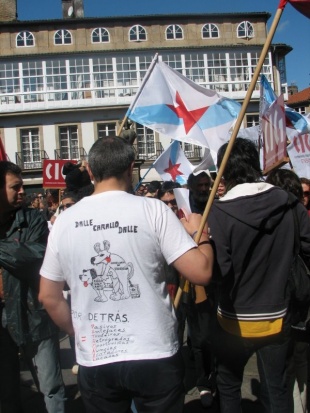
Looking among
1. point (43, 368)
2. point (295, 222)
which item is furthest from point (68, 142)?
point (295, 222)

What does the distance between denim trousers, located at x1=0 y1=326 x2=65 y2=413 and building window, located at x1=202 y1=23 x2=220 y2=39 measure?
117 ft

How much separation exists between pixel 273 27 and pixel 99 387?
2005 millimetres

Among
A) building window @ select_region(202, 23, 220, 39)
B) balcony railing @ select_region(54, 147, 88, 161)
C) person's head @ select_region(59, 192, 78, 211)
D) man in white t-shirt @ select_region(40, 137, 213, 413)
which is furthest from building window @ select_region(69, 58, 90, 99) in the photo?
man in white t-shirt @ select_region(40, 137, 213, 413)

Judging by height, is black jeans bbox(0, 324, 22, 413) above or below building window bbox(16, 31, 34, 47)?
below

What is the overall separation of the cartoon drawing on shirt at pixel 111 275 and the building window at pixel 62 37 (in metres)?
35.7

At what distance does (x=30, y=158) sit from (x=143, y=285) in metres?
31.6

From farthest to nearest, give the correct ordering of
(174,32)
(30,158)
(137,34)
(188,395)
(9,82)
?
(174,32), (137,34), (9,82), (30,158), (188,395)

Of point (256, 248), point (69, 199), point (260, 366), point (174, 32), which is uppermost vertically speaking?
point (174, 32)

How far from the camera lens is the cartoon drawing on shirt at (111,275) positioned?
6.36 feet

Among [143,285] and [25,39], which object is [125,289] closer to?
[143,285]

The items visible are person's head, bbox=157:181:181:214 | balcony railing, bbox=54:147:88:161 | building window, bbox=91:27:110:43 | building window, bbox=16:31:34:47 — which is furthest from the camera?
building window, bbox=91:27:110:43

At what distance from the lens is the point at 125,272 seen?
1.94 m

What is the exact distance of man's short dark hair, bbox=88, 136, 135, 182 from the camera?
2041mm

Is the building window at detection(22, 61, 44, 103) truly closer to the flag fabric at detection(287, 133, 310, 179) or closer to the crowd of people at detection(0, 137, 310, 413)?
the flag fabric at detection(287, 133, 310, 179)
